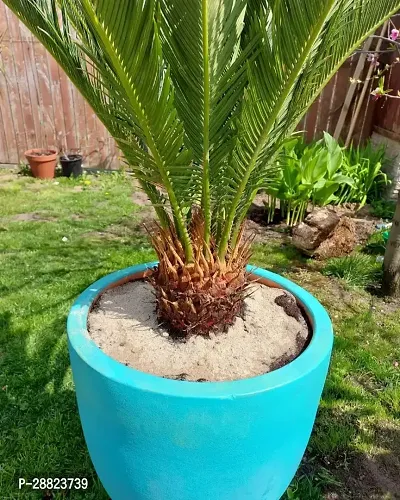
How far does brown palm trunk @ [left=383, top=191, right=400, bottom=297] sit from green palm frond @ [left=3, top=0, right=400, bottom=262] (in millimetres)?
2088

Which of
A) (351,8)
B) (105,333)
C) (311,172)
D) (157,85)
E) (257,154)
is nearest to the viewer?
(157,85)

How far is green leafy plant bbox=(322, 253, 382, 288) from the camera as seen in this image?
374 cm

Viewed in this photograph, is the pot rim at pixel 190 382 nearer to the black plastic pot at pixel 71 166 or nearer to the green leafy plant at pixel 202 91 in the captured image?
the green leafy plant at pixel 202 91

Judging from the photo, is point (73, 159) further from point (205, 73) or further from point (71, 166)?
point (205, 73)

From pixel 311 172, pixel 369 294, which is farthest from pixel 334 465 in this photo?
pixel 311 172

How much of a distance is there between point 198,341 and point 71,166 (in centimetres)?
538

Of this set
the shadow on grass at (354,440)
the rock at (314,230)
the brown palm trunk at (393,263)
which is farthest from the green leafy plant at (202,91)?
the rock at (314,230)

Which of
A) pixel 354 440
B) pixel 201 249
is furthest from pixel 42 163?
pixel 354 440

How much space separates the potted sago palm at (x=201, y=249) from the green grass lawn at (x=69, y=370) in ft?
1.96

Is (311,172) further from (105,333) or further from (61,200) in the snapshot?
(105,333)

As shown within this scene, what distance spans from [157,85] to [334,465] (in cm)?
182

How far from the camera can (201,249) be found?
1612 mm

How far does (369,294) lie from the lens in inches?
142

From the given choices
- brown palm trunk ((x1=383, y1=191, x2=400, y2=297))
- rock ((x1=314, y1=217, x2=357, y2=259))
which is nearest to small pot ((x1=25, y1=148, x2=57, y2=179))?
rock ((x1=314, y1=217, x2=357, y2=259))
